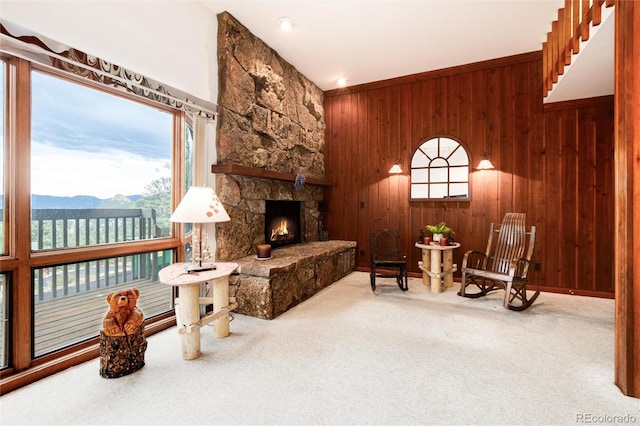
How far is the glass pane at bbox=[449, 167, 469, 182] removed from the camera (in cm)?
432

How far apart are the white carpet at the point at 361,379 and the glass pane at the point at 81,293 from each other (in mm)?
343

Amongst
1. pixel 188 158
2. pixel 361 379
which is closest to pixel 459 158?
pixel 361 379

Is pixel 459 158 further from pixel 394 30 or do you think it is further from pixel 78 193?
pixel 78 193

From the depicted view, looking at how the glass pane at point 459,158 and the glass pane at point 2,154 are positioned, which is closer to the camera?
the glass pane at point 2,154

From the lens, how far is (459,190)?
4344 millimetres

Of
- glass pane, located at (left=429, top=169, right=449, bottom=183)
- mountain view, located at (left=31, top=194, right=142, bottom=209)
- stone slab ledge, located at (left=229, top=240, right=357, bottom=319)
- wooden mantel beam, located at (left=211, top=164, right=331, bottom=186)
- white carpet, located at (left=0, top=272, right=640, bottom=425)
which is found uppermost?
glass pane, located at (left=429, top=169, right=449, bottom=183)

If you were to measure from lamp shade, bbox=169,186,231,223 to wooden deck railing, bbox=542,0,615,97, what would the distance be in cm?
306

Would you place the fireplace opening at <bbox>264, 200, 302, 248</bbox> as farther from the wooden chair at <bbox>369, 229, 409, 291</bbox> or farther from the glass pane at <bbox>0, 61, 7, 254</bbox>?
the glass pane at <bbox>0, 61, 7, 254</bbox>

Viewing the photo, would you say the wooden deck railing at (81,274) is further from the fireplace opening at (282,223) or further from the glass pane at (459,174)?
the glass pane at (459,174)

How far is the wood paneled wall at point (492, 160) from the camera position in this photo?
12.1ft

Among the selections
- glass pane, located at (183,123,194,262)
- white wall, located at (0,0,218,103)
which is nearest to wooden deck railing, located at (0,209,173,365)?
glass pane, located at (183,123,194,262)

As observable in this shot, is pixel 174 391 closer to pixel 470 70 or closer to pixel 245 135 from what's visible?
pixel 245 135

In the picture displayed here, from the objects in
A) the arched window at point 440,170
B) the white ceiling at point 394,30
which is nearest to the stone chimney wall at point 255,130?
the white ceiling at point 394,30

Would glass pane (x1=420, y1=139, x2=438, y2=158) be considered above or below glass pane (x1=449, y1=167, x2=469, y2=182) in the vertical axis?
above
